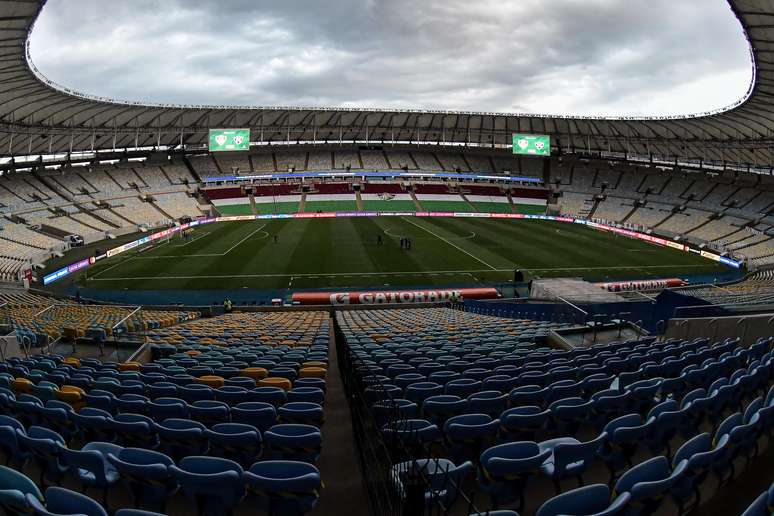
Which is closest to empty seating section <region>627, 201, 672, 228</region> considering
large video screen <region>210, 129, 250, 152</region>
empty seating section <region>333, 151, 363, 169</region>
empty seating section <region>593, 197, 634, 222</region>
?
empty seating section <region>593, 197, 634, 222</region>

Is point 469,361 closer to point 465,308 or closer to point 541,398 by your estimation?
point 541,398

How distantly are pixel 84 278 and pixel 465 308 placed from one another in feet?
97.4

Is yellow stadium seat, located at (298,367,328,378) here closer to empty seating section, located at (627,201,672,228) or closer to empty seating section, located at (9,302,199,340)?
empty seating section, located at (9,302,199,340)

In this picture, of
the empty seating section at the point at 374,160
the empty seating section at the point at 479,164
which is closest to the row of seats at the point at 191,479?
the empty seating section at the point at 374,160

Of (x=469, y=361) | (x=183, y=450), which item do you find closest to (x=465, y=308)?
(x=469, y=361)

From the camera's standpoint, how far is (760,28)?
100 feet

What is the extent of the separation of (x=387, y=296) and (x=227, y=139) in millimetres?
43751

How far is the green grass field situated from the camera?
127 feet

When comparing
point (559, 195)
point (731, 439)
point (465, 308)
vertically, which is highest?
point (559, 195)

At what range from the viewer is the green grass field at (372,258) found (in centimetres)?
3859

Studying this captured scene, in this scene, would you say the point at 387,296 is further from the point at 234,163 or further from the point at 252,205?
the point at 234,163

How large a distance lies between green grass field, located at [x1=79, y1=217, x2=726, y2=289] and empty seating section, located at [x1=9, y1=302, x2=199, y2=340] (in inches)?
506

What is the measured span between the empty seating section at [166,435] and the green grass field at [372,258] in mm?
28011

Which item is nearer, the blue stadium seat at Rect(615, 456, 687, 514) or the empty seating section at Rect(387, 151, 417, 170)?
the blue stadium seat at Rect(615, 456, 687, 514)
